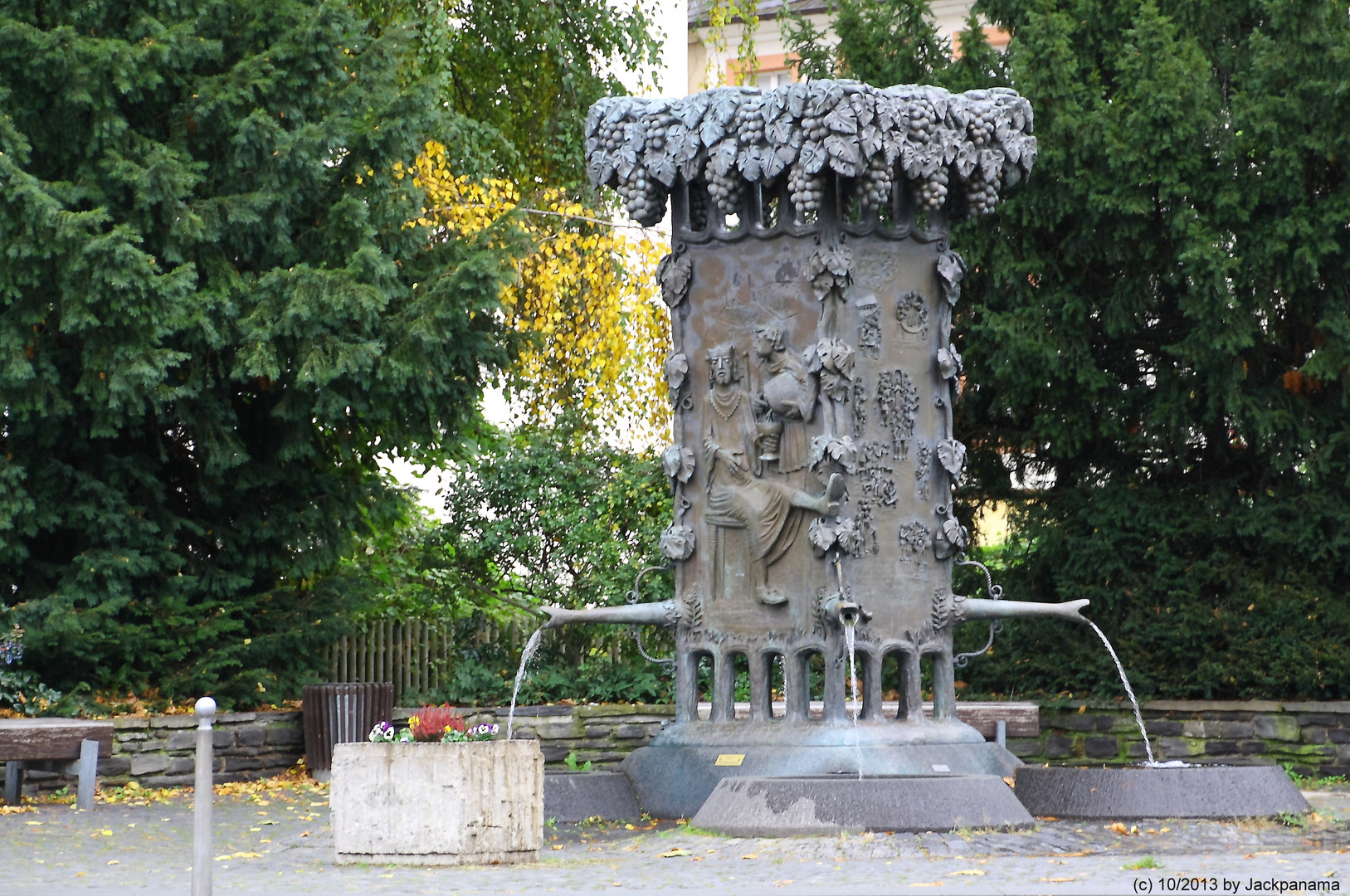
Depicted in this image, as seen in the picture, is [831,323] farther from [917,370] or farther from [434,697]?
[434,697]

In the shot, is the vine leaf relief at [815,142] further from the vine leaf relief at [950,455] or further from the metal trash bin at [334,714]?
the metal trash bin at [334,714]

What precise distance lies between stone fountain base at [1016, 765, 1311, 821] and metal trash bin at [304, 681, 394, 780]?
6.54m

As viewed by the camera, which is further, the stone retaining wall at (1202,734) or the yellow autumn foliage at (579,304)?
the yellow autumn foliage at (579,304)

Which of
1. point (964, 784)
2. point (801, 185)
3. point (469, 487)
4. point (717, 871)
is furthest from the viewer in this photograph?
point (469, 487)

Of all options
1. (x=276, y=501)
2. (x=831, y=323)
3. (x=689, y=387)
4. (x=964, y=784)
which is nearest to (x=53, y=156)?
(x=276, y=501)

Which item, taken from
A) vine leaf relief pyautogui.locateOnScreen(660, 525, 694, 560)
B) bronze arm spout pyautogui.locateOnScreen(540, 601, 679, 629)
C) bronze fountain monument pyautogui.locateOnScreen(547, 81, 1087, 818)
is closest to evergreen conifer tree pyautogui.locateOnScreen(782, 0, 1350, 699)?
bronze fountain monument pyautogui.locateOnScreen(547, 81, 1087, 818)

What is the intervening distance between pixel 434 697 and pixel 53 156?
552cm

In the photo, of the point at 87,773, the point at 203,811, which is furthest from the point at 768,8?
the point at 203,811

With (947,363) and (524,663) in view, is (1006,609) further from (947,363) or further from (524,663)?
(524,663)

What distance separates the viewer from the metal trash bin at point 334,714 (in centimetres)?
1429

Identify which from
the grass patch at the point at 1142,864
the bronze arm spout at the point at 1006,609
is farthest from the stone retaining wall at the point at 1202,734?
the grass patch at the point at 1142,864

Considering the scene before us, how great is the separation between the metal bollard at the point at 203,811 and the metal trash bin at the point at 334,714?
775cm

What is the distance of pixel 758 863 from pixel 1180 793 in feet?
8.48

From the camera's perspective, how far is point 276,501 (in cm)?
1531
